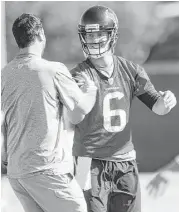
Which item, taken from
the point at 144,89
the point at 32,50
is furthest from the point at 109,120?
the point at 32,50

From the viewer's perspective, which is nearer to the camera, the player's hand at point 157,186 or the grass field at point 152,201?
the player's hand at point 157,186

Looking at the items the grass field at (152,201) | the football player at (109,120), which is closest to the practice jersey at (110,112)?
the football player at (109,120)

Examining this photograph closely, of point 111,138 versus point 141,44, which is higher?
point 111,138

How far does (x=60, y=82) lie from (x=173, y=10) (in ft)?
10.2

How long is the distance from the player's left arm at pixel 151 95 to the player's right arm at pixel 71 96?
44cm

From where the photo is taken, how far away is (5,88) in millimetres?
3033

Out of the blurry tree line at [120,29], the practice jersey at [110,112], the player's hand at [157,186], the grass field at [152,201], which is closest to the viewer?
the practice jersey at [110,112]

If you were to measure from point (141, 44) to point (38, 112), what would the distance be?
3.03 meters

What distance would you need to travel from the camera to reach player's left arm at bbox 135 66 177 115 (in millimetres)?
3344

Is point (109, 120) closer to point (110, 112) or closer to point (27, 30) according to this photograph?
point (110, 112)

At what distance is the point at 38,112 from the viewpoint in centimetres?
293

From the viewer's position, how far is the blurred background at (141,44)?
18.8 ft

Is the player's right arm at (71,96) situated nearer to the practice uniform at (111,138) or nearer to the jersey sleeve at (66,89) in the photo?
the jersey sleeve at (66,89)

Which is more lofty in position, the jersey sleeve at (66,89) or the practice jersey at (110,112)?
the jersey sleeve at (66,89)
